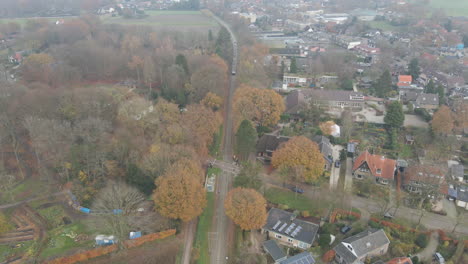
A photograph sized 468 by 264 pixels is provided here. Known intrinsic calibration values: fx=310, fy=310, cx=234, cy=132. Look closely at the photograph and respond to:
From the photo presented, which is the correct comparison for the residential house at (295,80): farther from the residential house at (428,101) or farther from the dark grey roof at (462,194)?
the dark grey roof at (462,194)

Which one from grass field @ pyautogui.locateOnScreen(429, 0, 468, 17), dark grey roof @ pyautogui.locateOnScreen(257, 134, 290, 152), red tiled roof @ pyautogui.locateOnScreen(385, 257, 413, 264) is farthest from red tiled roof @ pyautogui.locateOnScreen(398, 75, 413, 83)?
grass field @ pyautogui.locateOnScreen(429, 0, 468, 17)

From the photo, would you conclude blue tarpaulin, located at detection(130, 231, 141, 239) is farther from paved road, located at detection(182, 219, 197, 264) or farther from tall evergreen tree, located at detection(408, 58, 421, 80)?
tall evergreen tree, located at detection(408, 58, 421, 80)

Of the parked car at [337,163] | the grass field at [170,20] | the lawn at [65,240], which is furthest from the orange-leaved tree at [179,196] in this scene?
the grass field at [170,20]

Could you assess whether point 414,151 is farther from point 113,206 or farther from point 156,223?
point 113,206

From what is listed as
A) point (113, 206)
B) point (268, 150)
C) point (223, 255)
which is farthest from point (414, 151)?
point (113, 206)

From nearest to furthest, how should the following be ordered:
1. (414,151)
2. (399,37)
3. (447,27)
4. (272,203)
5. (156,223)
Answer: (156,223), (272,203), (414,151), (399,37), (447,27)

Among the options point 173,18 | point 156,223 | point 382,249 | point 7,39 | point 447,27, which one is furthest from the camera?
point 173,18
